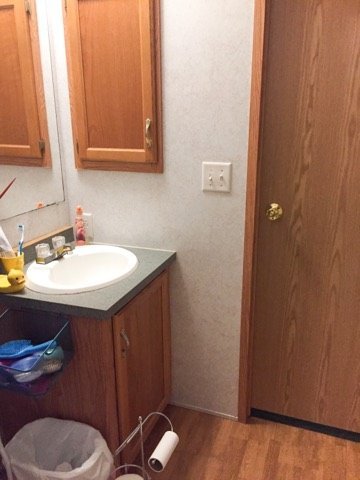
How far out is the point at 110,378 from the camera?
139 cm

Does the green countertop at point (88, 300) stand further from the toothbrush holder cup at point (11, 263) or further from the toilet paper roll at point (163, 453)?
the toilet paper roll at point (163, 453)

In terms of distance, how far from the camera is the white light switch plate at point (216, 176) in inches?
63.7

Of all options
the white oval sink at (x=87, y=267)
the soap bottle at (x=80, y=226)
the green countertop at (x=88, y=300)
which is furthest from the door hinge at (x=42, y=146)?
the green countertop at (x=88, y=300)

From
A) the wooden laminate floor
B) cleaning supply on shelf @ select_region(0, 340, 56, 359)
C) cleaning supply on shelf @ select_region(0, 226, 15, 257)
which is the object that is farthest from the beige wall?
cleaning supply on shelf @ select_region(0, 340, 56, 359)

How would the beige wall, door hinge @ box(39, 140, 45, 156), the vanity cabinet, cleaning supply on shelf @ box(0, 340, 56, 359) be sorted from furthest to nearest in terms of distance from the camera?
door hinge @ box(39, 140, 45, 156)
the beige wall
the vanity cabinet
cleaning supply on shelf @ box(0, 340, 56, 359)

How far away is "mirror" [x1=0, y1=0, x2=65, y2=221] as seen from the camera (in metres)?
1.60

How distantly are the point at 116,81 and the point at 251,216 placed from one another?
757 mm

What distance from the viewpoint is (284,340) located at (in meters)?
1.80

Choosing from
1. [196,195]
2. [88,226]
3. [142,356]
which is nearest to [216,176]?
→ [196,195]

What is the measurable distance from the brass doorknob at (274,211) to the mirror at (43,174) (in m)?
0.92

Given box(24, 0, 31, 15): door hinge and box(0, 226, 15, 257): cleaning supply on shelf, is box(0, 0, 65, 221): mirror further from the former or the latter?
box(0, 226, 15, 257): cleaning supply on shelf

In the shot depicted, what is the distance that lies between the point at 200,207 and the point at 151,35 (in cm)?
68

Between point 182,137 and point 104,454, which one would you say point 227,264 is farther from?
point 104,454

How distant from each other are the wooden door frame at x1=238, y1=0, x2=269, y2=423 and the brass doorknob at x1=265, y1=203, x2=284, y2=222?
63mm
